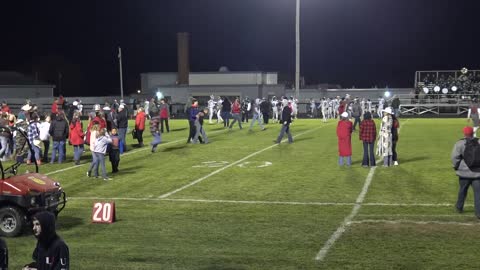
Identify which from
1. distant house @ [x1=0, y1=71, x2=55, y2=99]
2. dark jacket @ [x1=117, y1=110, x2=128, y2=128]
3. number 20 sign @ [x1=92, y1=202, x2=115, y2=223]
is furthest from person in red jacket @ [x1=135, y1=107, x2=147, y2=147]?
distant house @ [x1=0, y1=71, x2=55, y2=99]

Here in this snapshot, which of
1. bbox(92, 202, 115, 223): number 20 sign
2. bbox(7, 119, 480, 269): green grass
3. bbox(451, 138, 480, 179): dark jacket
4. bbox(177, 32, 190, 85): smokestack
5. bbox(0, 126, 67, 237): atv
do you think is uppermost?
bbox(177, 32, 190, 85): smokestack

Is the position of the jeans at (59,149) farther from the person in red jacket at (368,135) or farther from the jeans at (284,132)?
the person in red jacket at (368,135)

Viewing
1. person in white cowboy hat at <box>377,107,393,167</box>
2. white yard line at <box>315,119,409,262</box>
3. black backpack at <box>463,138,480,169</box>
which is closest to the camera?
white yard line at <box>315,119,409,262</box>

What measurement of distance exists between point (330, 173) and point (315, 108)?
3225cm

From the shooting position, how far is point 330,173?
1728 centimetres

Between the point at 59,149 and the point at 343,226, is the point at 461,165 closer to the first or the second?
the point at 343,226

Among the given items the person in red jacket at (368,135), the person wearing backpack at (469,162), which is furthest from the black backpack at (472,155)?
the person in red jacket at (368,135)

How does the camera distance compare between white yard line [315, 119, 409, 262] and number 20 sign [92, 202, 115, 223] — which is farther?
number 20 sign [92, 202, 115, 223]

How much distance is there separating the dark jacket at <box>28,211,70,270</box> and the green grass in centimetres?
324

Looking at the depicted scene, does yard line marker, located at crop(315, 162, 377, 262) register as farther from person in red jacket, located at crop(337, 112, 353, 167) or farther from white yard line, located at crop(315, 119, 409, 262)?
person in red jacket, located at crop(337, 112, 353, 167)

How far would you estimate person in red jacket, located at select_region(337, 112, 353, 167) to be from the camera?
18.0 metres

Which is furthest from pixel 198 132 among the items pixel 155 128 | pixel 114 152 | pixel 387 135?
pixel 387 135

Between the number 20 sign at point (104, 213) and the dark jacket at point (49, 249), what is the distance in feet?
19.6

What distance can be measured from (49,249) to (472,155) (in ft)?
27.2
